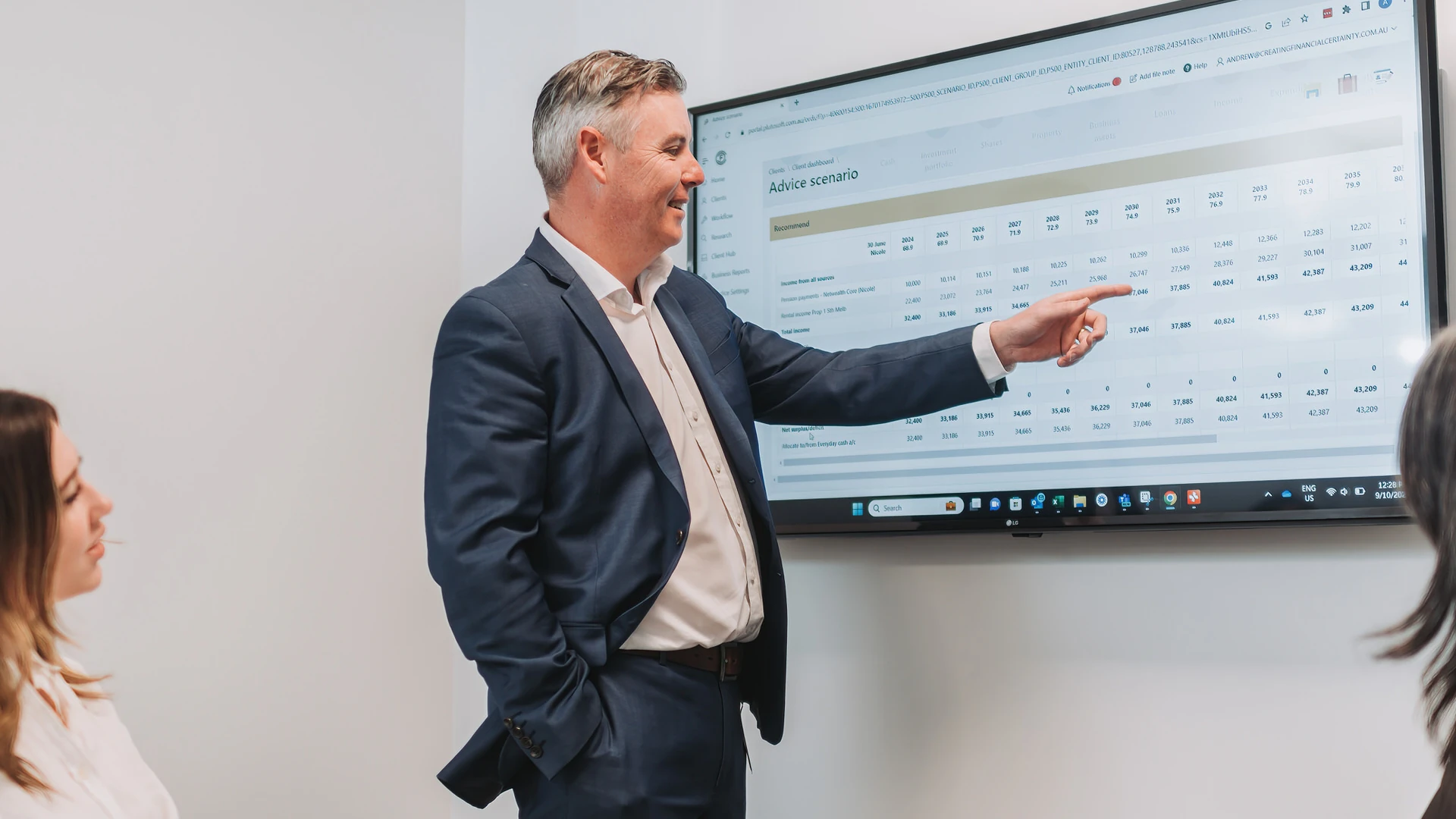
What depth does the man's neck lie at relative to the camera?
184 centimetres

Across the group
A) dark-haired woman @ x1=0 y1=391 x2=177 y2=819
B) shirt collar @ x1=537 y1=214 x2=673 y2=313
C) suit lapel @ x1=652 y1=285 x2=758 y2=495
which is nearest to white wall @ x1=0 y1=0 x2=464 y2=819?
dark-haired woman @ x1=0 y1=391 x2=177 y2=819

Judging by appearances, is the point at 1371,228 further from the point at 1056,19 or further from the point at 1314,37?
the point at 1056,19

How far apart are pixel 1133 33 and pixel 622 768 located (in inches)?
60.4

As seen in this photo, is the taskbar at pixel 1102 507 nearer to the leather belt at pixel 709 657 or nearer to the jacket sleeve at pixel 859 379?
the jacket sleeve at pixel 859 379

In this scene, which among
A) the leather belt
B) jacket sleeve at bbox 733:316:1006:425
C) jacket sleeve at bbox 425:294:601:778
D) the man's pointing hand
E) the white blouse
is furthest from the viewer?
jacket sleeve at bbox 733:316:1006:425

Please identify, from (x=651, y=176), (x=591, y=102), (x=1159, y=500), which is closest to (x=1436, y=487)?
(x=1159, y=500)

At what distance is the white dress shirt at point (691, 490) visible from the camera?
1.69 metres

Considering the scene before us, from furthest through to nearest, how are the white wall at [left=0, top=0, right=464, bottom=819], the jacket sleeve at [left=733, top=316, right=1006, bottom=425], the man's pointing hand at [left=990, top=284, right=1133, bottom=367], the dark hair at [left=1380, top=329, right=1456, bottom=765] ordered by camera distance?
the white wall at [left=0, top=0, right=464, bottom=819] < the jacket sleeve at [left=733, top=316, right=1006, bottom=425] < the man's pointing hand at [left=990, top=284, right=1133, bottom=367] < the dark hair at [left=1380, top=329, right=1456, bottom=765]

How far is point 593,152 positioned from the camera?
1821mm

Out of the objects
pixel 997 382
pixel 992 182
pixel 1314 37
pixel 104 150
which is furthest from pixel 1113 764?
pixel 104 150

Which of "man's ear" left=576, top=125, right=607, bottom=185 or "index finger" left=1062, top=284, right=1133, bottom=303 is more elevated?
"man's ear" left=576, top=125, right=607, bottom=185

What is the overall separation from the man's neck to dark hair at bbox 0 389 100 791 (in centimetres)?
81

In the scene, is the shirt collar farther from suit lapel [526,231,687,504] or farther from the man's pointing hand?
the man's pointing hand

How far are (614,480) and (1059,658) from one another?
94 centimetres
